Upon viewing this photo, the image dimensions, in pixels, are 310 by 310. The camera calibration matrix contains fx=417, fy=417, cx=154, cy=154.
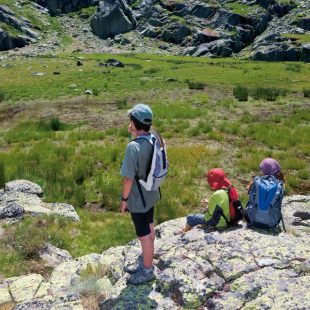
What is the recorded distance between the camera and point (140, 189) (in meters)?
6.36

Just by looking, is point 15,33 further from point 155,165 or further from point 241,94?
point 155,165

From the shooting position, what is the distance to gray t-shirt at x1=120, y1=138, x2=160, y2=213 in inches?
243

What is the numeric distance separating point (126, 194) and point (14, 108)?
24714mm

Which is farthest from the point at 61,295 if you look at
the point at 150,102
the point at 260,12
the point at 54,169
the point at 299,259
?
the point at 260,12

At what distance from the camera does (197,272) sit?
6352 mm

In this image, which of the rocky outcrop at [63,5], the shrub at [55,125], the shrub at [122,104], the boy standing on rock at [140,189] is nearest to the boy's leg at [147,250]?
the boy standing on rock at [140,189]

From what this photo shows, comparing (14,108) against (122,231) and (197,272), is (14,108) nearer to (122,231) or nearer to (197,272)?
(122,231)

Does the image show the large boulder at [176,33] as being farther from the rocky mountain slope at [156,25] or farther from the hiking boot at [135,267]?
the hiking boot at [135,267]

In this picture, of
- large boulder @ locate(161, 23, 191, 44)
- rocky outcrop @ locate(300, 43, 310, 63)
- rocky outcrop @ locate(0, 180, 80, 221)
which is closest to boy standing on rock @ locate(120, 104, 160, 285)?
rocky outcrop @ locate(0, 180, 80, 221)

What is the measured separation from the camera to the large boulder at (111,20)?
444 feet

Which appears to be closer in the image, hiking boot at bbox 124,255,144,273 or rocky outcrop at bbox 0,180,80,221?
hiking boot at bbox 124,255,144,273

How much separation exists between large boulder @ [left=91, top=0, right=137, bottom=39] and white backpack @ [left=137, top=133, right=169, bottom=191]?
134m

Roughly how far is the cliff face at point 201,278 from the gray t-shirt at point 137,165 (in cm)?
119

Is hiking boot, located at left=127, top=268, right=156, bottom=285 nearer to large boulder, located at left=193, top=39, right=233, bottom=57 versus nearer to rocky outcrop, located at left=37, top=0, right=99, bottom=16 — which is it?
large boulder, located at left=193, top=39, right=233, bottom=57
